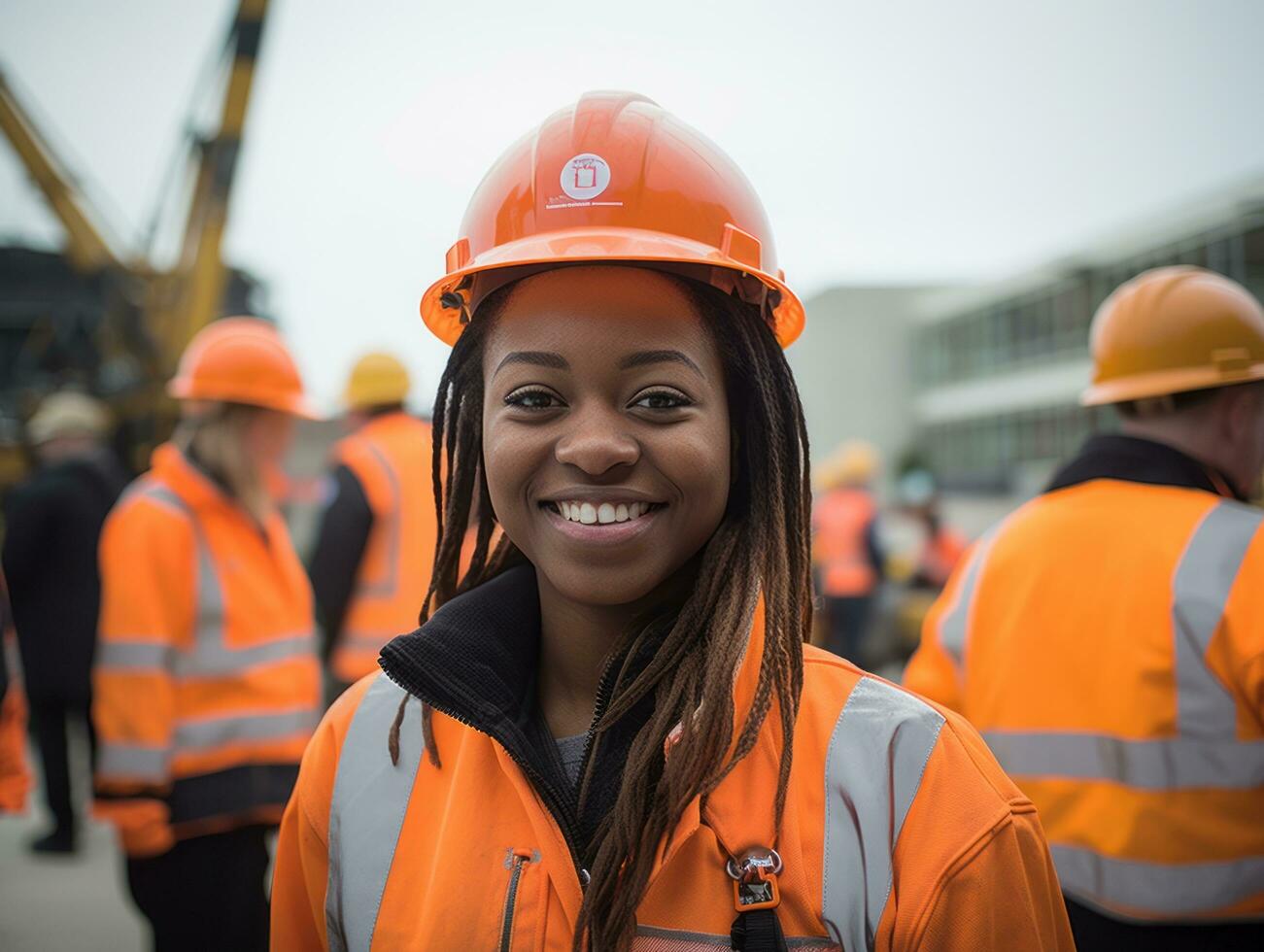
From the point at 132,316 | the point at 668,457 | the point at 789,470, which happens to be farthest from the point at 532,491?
the point at 132,316

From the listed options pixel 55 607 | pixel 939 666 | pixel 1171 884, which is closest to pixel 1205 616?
pixel 1171 884

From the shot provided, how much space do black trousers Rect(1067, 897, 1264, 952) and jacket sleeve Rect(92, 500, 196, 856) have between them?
2.40m

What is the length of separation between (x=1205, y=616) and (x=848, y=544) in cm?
740

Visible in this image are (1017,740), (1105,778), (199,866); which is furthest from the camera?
(199,866)

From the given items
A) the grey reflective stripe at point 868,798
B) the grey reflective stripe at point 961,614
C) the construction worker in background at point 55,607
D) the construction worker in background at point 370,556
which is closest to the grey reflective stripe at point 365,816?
the grey reflective stripe at point 868,798

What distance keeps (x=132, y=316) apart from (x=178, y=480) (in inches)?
456

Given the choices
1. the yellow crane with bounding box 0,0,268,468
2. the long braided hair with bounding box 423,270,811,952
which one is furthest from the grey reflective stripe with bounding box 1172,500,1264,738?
the yellow crane with bounding box 0,0,268,468

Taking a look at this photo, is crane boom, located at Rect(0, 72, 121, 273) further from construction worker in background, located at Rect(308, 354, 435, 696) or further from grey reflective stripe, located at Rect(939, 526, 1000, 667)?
grey reflective stripe, located at Rect(939, 526, 1000, 667)

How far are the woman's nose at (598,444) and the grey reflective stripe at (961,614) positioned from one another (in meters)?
1.60

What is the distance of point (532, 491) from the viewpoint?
55.4 inches

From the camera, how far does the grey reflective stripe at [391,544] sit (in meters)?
4.22

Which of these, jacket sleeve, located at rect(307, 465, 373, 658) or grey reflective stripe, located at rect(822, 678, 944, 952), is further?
jacket sleeve, located at rect(307, 465, 373, 658)

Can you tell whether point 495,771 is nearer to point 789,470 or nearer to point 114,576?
point 789,470

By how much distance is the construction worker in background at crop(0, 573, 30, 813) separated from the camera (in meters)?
3.14
